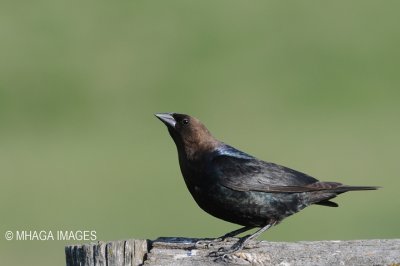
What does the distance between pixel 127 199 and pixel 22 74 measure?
38.1 ft

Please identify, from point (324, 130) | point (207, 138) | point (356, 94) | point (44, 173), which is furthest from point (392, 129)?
point (207, 138)

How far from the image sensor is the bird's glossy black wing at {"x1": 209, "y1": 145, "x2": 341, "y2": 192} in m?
7.73

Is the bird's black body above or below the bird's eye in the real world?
below

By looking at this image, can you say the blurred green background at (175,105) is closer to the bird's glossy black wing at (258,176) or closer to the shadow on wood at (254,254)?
the bird's glossy black wing at (258,176)

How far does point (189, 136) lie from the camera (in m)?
7.99

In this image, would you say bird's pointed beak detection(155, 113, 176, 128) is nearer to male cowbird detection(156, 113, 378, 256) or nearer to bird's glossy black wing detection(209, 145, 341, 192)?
male cowbird detection(156, 113, 378, 256)

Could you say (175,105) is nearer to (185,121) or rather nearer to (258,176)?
(185,121)

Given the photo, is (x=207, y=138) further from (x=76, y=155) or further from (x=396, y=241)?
(x=76, y=155)

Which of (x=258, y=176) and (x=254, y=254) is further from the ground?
(x=258, y=176)

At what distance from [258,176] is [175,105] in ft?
59.7

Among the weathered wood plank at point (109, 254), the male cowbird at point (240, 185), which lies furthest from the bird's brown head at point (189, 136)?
the weathered wood plank at point (109, 254)

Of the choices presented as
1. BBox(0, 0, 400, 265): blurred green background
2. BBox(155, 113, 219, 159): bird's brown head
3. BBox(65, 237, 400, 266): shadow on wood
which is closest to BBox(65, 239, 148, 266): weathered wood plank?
BBox(65, 237, 400, 266): shadow on wood

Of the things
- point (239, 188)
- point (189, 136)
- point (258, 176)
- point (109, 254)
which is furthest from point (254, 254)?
point (189, 136)

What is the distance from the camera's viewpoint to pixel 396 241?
6016mm
